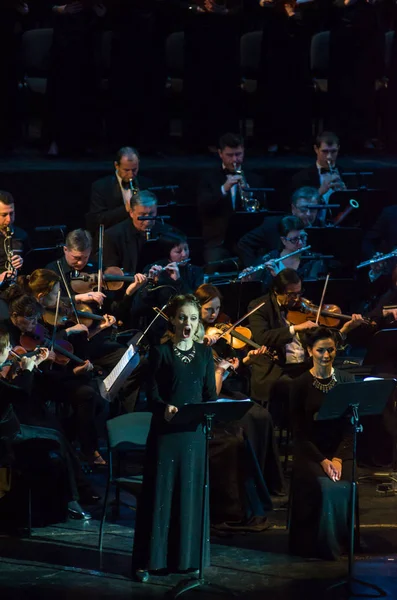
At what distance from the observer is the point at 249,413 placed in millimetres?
7742

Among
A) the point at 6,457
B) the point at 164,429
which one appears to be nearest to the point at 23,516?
the point at 6,457

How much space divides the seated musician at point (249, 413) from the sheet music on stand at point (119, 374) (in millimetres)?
692

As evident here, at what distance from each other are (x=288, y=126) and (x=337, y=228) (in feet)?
7.01

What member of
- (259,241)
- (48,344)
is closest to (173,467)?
(48,344)

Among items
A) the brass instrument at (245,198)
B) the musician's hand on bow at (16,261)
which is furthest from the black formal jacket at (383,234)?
the musician's hand on bow at (16,261)

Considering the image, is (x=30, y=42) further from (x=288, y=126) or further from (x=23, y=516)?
(x=23, y=516)

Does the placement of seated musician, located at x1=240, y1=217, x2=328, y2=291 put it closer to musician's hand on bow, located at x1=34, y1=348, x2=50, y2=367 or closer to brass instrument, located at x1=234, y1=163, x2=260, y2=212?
brass instrument, located at x1=234, y1=163, x2=260, y2=212

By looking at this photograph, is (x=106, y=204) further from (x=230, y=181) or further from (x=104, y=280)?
(x=104, y=280)

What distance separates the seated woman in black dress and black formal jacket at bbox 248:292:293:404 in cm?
129

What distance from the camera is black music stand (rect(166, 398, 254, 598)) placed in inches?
242

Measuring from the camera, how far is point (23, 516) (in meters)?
7.18

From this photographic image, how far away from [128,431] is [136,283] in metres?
1.74

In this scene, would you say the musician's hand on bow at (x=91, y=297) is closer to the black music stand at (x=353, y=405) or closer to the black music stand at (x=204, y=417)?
the black music stand at (x=204, y=417)

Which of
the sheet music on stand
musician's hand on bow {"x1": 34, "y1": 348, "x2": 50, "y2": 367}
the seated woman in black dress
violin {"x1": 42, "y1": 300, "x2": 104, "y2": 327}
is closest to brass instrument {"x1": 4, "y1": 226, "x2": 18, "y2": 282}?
violin {"x1": 42, "y1": 300, "x2": 104, "y2": 327}
